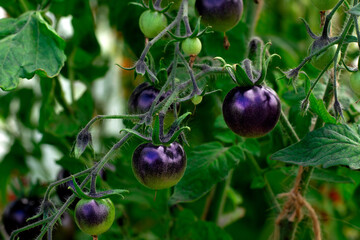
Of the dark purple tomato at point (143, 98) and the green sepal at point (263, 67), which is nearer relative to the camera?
the green sepal at point (263, 67)

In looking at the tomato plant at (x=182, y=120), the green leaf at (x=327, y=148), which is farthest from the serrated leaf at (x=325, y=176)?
the green leaf at (x=327, y=148)

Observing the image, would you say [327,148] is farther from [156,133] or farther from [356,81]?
[156,133]

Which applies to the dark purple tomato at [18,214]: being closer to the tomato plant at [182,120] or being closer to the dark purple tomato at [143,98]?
the tomato plant at [182,120]

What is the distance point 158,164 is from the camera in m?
0.57

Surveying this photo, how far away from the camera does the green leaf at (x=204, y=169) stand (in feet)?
2.56

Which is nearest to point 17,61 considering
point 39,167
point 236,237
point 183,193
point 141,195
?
point 183,193

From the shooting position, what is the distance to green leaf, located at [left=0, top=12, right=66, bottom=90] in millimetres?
707

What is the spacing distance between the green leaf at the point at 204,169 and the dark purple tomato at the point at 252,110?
0.22m

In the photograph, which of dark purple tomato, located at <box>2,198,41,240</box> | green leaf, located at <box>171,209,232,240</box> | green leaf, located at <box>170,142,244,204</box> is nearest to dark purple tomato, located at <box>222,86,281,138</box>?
green leaf, located at <box>170,142,244,204</box>

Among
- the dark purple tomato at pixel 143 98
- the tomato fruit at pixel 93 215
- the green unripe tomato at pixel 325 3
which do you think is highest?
the green unripe tomato at pixel 325 3

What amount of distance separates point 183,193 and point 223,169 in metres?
0.08

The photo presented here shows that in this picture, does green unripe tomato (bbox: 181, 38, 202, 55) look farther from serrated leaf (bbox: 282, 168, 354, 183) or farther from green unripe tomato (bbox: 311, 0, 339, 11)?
serrated leaf (bbox: 282, 168, 354, 183)

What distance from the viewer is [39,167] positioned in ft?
4.45

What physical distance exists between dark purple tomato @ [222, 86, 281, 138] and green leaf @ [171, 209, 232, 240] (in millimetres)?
409
